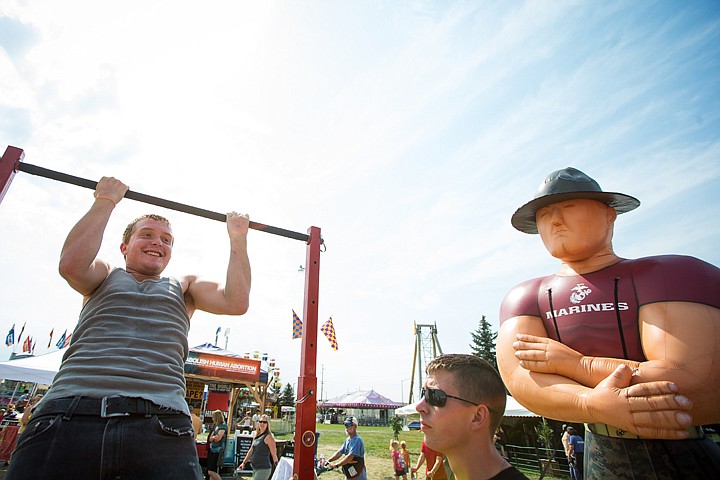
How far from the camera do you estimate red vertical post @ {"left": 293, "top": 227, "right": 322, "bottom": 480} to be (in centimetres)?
231

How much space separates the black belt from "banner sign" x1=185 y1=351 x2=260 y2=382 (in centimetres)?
1216

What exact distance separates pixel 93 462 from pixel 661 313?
259 cm

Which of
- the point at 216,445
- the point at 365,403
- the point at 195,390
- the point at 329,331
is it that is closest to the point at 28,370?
the point at 216,445

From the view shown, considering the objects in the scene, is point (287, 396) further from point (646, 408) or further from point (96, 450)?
point (646, 408)

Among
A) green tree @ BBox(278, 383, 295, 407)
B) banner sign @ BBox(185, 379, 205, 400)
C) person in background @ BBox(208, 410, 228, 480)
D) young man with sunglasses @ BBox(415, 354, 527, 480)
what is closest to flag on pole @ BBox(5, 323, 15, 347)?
banner sign @ BBox(185, 379, 205, 400)

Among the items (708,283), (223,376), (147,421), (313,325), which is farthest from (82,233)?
(223,376)

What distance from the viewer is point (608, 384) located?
6.11ft

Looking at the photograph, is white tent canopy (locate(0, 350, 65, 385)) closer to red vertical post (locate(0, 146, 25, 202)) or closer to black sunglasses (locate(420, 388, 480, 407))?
red vertical post (locate(0, 146, 25, 202))

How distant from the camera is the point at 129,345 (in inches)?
69.4

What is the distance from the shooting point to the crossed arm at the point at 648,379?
1.75 meters

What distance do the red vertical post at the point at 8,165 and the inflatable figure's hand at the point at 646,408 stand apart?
3.44 m

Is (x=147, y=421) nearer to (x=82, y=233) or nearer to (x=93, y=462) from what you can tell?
(x=93, y=462)

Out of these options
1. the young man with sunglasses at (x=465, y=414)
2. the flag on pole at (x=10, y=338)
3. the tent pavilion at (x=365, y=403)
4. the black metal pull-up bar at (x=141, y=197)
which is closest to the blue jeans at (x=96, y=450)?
the young man with sunglasses at (x=465, y=414)

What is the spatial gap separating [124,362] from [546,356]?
2.06 meters
